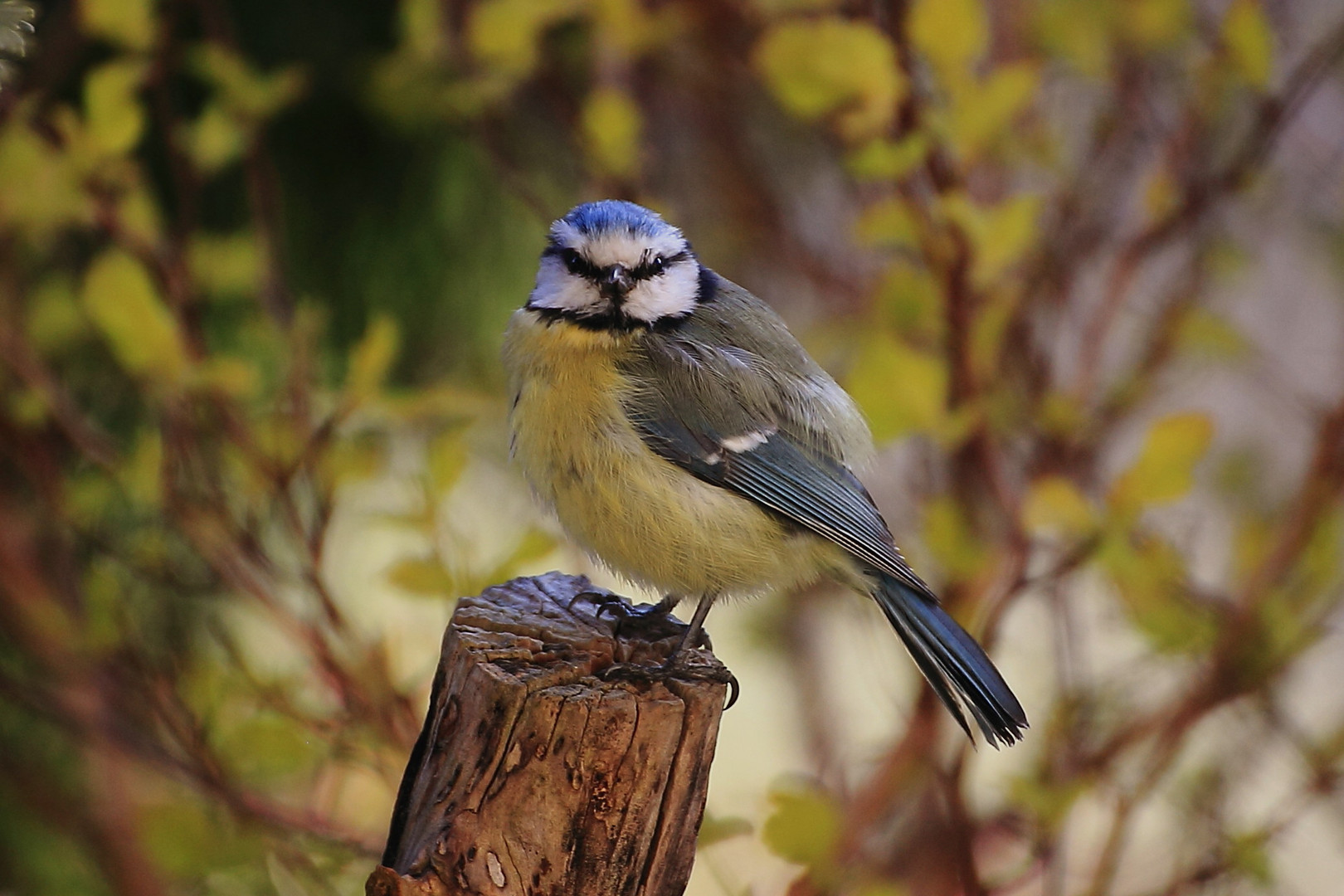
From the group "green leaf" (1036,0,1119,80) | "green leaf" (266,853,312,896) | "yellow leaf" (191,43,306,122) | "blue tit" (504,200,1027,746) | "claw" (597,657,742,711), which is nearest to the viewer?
"claw" (597,657,742,711)

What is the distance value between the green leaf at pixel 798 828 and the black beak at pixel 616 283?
0.64 m

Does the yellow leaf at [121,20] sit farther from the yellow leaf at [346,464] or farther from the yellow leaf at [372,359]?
the yellow leaf at [346,464]

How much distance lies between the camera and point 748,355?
5.25ft

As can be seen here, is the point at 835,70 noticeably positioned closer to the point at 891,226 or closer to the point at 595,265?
the point at 891,226

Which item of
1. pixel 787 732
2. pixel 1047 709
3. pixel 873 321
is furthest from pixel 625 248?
pixel 787 732

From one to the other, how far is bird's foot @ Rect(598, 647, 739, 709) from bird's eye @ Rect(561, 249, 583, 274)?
1.69 feet

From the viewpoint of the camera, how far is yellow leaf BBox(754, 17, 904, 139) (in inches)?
57.6

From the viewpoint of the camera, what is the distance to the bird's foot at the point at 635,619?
1.44 m

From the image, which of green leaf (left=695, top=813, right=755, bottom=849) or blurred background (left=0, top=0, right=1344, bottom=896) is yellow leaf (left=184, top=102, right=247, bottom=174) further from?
green leaf (left=695, top=813, right=755, bottom=849)

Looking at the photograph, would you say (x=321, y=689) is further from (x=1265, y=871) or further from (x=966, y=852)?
(x=1265, y=871)

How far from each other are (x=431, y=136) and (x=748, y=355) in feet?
3.13

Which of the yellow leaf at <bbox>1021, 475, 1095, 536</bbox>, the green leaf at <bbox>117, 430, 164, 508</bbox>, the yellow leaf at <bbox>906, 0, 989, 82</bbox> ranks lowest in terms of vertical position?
the green leaf at <bbox>117, 430, 164, 508</bbox>

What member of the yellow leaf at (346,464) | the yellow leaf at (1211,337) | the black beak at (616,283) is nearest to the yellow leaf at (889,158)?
the black beak at (616,283)

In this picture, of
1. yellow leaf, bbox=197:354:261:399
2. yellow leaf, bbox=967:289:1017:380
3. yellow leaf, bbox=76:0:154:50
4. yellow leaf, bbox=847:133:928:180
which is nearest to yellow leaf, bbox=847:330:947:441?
yellow leaf, bbox=967:289:1017:380
